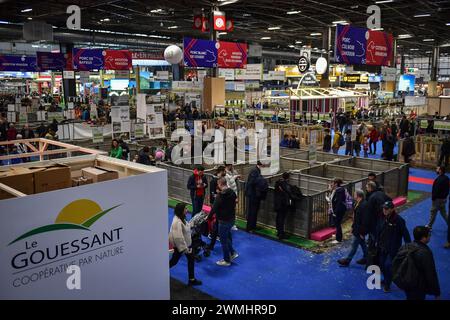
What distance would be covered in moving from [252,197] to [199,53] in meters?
11.6

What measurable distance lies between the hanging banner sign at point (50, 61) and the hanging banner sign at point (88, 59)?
10.6 feet

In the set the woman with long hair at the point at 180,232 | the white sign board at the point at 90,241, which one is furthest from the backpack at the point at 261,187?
the white sign board at the point at 90,241

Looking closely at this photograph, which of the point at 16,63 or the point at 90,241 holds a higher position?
the point at 16,63

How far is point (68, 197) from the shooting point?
4949 mm

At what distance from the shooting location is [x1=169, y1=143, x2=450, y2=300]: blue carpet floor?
23.9 feet

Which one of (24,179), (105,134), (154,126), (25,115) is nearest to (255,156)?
(154,126)

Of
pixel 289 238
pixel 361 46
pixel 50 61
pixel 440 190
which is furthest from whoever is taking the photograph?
pixel 50 61

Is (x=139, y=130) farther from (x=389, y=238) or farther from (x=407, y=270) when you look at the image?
(x=407, y=270)

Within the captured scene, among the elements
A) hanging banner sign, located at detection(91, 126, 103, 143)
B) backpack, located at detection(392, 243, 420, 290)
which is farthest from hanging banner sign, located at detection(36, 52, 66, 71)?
backpack, located at detection(392, 243, 420, 290)

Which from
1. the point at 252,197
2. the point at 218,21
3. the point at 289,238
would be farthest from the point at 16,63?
the point at 289,238

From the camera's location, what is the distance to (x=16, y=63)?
3152 cm

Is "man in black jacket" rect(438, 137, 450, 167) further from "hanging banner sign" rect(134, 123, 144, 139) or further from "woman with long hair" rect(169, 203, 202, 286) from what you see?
"woman with long hair" rect(169, 203, 202, 286)

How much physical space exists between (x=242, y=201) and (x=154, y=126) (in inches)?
313
